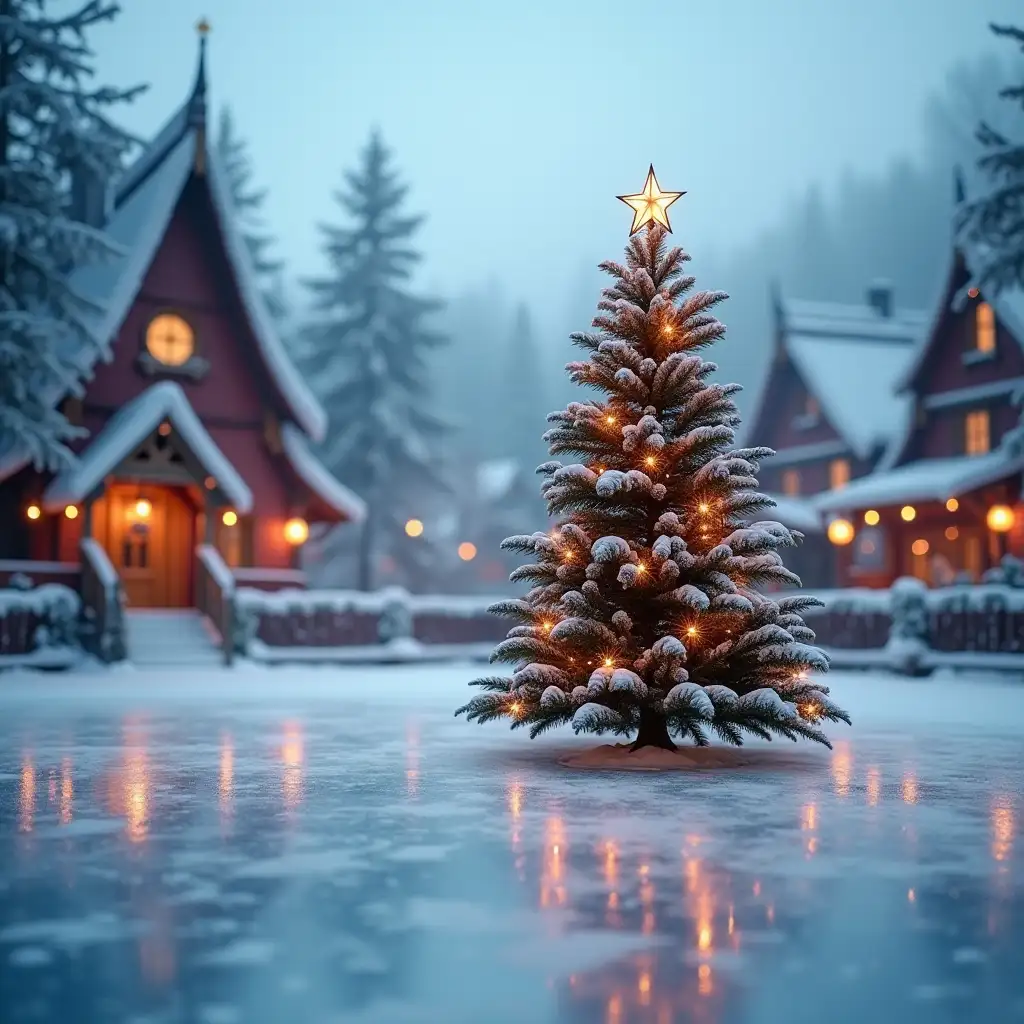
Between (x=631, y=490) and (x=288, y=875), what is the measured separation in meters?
5.31

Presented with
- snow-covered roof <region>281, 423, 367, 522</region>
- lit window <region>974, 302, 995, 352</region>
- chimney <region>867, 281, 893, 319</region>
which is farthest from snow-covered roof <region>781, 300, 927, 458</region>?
snow-covered roof <region>281, 423, 367, 522</region>

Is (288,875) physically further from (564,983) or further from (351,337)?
(351,337)

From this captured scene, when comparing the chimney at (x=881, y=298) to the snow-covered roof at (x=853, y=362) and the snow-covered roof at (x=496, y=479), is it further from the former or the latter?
the snow-covered roof at (x=496, y=479)

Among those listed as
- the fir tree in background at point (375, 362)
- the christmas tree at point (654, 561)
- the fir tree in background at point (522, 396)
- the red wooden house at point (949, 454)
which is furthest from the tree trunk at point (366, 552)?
the fir tree in background at point (522, 396)

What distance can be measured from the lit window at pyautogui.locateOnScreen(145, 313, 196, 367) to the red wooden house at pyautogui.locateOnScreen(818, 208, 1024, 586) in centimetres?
1658

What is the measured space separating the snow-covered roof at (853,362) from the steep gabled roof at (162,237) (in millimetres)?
17019

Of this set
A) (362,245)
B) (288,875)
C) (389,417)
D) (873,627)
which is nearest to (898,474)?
(873,627)

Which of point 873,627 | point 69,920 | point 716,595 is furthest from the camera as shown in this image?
point 873,627

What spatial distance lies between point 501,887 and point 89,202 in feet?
93.4

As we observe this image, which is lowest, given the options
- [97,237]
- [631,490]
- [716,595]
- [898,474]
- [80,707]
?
[80,707]

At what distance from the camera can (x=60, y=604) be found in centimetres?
2400

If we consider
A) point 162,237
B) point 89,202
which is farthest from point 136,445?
point 89,202

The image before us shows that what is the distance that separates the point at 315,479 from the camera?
30172 millimetres

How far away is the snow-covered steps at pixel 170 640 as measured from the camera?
25016 millimetres
